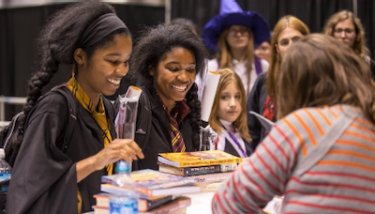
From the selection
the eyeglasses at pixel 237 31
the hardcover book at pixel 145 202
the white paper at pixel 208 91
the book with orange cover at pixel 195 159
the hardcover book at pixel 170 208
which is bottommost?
the hardcover book at pixel 170 208

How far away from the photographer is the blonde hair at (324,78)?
62.9 inches

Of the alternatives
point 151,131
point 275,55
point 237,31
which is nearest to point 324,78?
point 151,131

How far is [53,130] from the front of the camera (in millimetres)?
2166

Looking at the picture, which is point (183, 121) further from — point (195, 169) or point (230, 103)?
point (230, 103)

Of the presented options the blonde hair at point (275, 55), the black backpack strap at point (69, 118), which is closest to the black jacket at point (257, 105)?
the blonde hair at point (275, 55)

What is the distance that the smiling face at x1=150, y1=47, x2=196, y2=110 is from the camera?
2.76 m

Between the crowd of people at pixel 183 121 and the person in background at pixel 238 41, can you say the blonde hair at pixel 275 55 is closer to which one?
the crowd of people at pixel 183 121

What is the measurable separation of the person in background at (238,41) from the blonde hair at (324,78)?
3044 mm

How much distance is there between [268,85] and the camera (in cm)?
409

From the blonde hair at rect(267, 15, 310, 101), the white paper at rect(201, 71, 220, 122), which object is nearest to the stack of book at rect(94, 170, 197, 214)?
the white paper at rect(201, 71, 220, 122)

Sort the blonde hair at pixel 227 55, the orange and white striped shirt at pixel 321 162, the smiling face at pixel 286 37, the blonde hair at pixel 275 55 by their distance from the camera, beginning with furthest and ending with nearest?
the blonde hair at pixel 227 55
the smiling face at pixel 286 37
the blonde hair at pixel 275 55
the orange and white striped shirt at pixel 321 162

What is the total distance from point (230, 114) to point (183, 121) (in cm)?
92

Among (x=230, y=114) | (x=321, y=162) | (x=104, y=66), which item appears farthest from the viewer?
(x=230, y=114)

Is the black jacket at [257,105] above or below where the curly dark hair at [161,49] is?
below
